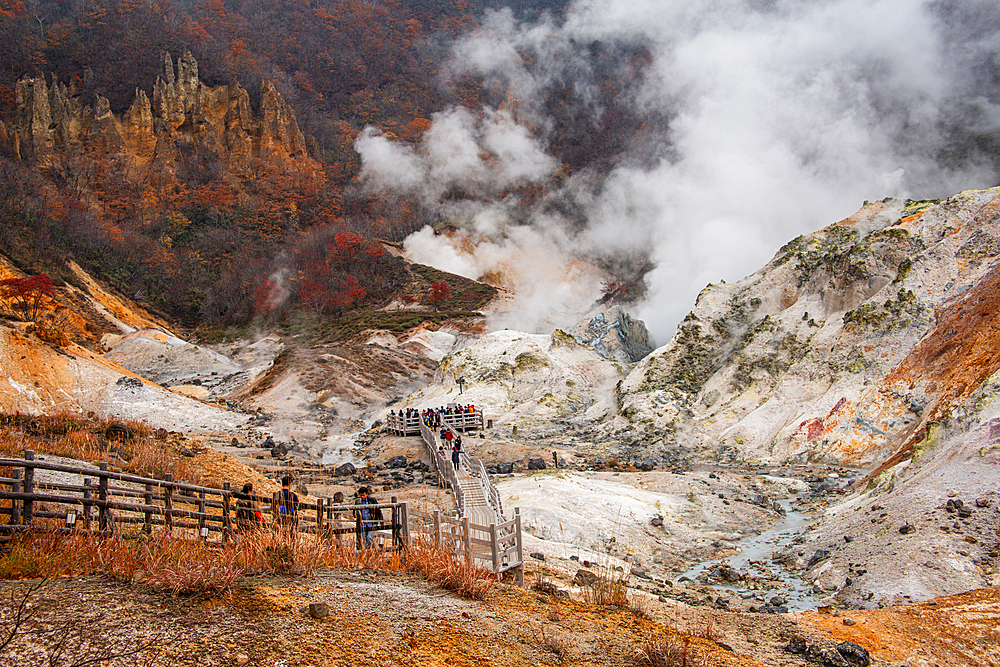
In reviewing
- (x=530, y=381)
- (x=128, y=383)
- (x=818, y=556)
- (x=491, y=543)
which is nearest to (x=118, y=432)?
(x=491, y=543)

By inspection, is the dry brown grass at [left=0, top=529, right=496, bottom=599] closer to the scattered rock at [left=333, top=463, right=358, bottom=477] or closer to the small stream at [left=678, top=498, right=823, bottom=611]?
the small stream at [left=678, top=498, right=823, bottom=611]

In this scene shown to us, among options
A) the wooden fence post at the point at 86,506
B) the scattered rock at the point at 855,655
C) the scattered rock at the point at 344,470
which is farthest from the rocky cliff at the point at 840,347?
the wooden fence post at the point at 86,506

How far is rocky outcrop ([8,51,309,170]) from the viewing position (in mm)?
69375

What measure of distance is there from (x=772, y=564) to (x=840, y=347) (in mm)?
13302

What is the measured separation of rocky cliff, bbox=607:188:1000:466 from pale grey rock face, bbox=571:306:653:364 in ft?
30.7

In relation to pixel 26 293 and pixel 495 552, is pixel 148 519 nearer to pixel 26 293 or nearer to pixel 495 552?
pixel 495 552

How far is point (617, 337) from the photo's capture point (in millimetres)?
40094

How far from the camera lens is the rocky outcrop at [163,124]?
228 feet

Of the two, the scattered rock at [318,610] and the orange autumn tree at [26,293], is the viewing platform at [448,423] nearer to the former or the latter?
the orange autumn tree at [26,293]

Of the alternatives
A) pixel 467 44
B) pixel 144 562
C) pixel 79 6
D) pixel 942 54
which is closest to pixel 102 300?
pixel 144 562

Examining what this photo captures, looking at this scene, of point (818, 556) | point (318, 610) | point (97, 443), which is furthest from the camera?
point (97, 443)

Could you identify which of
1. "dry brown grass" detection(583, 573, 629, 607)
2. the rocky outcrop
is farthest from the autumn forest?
"dry brown grass" detection(583, 573, 629, 607)

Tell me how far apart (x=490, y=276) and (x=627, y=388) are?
127 ft

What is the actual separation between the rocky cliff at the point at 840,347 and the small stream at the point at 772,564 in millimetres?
3482
